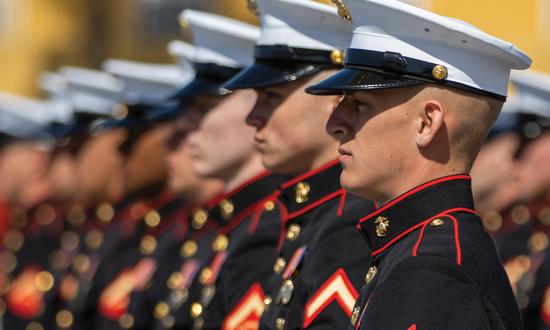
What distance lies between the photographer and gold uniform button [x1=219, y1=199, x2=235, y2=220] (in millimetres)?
5699

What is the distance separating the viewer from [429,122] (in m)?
3.22

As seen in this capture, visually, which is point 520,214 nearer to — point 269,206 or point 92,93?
point 269,206

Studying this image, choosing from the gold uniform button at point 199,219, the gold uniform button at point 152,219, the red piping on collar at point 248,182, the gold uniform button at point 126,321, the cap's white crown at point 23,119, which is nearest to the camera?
the red piping on collar at point 248,182

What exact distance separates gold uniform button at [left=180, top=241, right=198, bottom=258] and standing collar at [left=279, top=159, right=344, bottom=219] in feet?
6.19

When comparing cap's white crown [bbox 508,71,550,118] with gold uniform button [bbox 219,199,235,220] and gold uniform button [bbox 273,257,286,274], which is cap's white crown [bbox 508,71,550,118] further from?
gold uniform button [bbox 273,257,286,274]

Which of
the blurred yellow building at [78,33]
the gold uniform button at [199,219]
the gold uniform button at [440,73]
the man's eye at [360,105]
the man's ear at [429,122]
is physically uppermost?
the gold uniform button at [440,73]

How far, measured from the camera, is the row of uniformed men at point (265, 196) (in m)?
3.22

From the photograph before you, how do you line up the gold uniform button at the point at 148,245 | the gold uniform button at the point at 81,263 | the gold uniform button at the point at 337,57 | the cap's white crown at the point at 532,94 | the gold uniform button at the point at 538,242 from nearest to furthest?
the gold uniform button at the point at 337,57, the gold uniform button at the point at 538,242, the cap's white crown at the point at 532,94, the gold uniform button at the point at 148,245, the gold uniform button at the point at 81,263

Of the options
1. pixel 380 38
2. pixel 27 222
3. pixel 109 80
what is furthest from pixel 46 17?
pixel 380 38

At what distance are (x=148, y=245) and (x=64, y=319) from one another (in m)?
1.10

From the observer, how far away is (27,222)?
11023mm

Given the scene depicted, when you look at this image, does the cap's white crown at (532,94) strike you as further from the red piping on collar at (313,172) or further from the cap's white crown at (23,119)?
the cap's white crown at (23,119)

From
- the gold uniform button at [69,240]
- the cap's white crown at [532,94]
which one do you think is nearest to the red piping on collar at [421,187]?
the cap's white crown at [532,94]

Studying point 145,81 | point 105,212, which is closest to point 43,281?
point 105,212
